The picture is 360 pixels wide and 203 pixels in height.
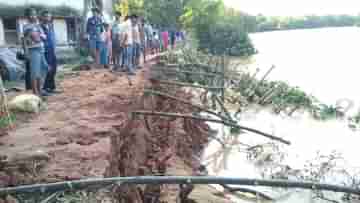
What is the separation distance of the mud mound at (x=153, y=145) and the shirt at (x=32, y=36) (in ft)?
7.42

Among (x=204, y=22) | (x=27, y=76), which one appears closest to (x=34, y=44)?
(x=27, y=76)

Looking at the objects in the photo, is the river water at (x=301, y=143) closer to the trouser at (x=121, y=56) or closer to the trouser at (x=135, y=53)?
the trouser at (x=135, y=53)

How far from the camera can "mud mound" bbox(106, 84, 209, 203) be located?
576 centimetres

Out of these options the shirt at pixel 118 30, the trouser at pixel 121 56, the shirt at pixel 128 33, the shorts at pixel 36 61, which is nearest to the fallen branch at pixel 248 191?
the shorts at pixel 36 61

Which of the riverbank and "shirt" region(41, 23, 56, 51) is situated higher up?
"shirt" region(41, 23, 56, 51)

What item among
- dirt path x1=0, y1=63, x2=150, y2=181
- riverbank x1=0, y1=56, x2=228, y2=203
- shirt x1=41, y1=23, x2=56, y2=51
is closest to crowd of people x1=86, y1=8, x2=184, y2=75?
riverbank x1=0, y1=56, x2=228, y2=203

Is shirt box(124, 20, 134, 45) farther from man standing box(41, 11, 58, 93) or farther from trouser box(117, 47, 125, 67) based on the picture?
man standing box(41, 11, 58, 93)

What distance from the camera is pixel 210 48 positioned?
4147cm

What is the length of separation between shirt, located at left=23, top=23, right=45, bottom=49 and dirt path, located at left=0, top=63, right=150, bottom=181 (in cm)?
115

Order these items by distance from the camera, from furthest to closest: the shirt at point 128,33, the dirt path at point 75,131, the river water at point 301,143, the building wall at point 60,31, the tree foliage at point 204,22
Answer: the tree foliage at point 204,22 → the building wall at point 60,31 → the shirt at point 128,33 → the river water at point 301,143 → the dirt path at point 75,131

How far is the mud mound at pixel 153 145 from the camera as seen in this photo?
18.9 feet

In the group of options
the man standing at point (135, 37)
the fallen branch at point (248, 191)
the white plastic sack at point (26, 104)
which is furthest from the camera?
the man standing at point (135, 37)

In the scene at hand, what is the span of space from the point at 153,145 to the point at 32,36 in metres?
3.14

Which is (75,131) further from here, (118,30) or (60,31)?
(60,31)
